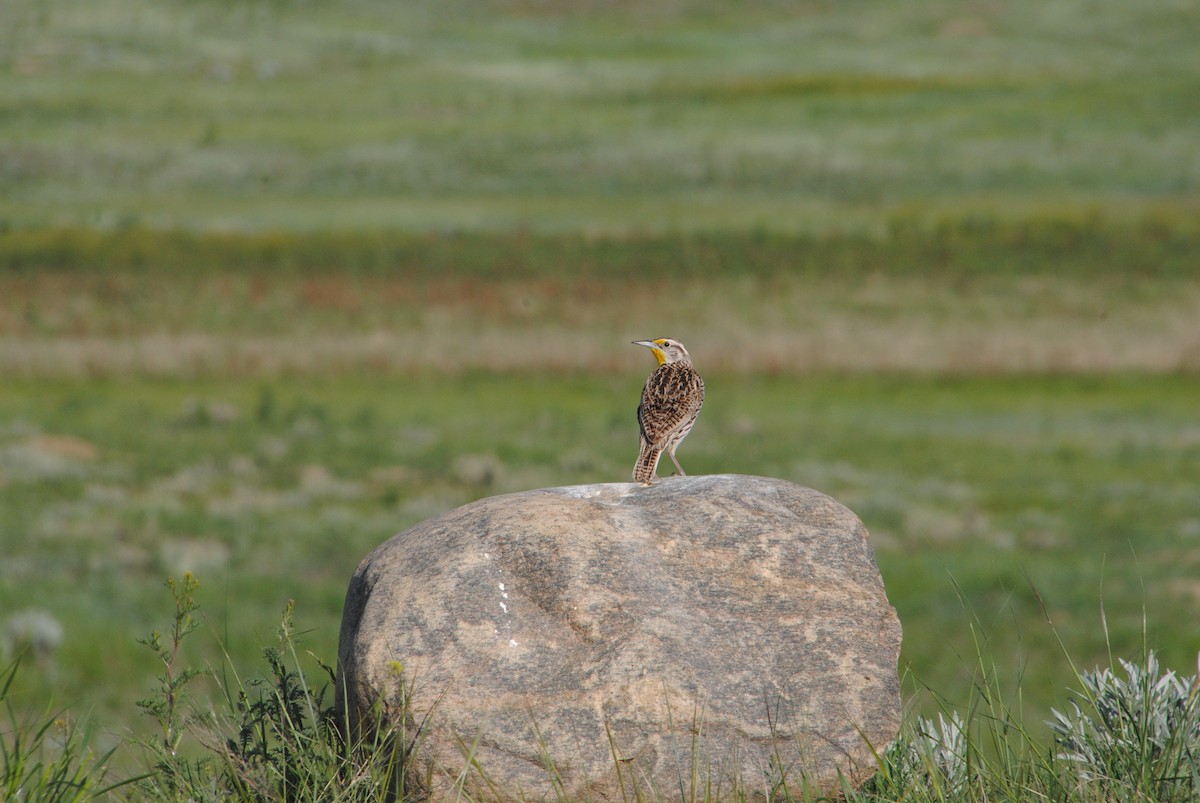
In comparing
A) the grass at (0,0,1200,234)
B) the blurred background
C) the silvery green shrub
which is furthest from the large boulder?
the grass at (0,0,1200,234)

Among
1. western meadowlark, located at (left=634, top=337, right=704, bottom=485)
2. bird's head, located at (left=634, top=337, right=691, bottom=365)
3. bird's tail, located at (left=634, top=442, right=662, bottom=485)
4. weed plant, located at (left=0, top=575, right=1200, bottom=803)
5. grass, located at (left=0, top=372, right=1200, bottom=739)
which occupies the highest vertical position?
bird's head, located at (left=634, top=337, right=691, bottom=365)

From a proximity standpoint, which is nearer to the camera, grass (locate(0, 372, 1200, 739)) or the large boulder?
the large boulder

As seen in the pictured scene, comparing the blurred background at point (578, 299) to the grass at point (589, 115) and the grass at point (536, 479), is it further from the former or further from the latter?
the grass at point (589, 115)

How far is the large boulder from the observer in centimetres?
441

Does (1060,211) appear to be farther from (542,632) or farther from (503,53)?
(542,632)

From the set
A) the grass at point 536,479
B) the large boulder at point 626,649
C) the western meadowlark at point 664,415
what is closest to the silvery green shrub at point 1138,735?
the large boulder at point 626,649

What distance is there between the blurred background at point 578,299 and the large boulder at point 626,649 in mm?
368

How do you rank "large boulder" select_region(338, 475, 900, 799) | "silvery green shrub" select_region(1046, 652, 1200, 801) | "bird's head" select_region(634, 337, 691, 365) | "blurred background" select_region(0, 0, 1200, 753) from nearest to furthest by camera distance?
1. "silvery green shrub" select_region(1046, 652, 1200, 801)
2. "large boulder" select_region(338, 475, 900, 799)
3. "bird's head" select_region(634, 337, 691, 365)
4. "blurred background" select_region(0, 0, 1200, 753)

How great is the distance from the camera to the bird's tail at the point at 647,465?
5887 millimetres

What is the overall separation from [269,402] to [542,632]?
64.3ft

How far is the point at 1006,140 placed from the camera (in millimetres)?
48812

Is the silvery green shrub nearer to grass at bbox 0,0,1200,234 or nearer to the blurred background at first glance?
the blurred background

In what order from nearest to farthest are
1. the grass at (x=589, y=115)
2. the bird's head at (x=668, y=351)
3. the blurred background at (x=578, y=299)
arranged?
the bird's head at (x=668, y=351), the blurred background at (x=578, y=299), the grass at (x=589, y=115)

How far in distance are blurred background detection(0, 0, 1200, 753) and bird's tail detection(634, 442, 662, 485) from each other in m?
1.41
